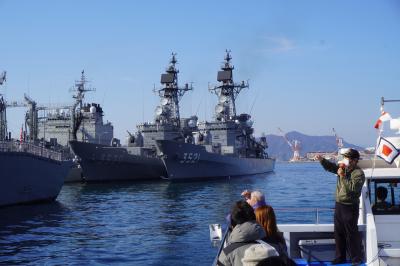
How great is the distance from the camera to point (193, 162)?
6391cm

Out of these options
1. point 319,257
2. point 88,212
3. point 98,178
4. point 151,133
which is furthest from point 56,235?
point 151,133

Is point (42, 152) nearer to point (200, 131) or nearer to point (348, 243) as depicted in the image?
point (348, 243)

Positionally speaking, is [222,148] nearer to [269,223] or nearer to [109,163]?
[109,163]

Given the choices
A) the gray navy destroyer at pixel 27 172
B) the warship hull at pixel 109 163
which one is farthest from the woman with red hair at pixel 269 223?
the warship hull at pixel 109 163

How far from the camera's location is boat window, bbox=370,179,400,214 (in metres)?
9.45

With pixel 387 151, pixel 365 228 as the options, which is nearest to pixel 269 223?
pixel 365 228

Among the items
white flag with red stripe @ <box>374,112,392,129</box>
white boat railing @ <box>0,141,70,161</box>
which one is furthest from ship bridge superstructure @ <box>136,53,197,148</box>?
white flag with red stripe @ <box>374,112,392,129</box>

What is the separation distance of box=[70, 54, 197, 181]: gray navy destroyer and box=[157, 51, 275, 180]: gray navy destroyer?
3.79 meters

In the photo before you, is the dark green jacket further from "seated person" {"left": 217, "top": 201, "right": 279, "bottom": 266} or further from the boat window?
"seated person" {"left": 217, "top": 201, "right": 279, "bottom": 266}

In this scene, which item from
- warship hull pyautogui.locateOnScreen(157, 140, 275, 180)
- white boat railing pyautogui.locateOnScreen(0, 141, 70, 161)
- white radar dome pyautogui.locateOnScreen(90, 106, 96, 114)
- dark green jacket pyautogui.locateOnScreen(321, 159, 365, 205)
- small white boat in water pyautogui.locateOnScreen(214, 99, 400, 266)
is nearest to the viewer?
dark green jacket pyautogui.locateOnScreen(321, 159, 365, 205)

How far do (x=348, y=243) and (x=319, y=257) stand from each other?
850 millimetres

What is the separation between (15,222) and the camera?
2303 cm

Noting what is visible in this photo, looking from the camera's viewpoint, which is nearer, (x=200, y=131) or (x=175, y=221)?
(x=175, y=221)

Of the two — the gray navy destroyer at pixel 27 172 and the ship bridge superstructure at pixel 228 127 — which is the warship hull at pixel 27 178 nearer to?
the gray navy destroyer at pixel 27 172
